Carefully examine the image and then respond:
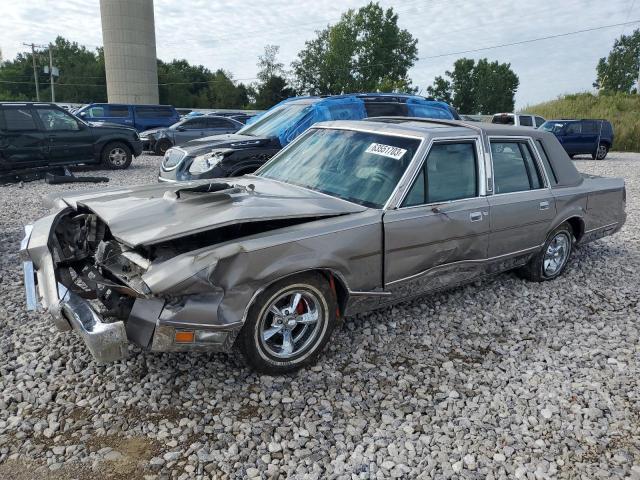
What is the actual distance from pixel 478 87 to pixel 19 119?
268 ft

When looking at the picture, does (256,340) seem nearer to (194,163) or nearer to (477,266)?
(477,266)

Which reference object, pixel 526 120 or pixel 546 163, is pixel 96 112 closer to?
pixel 526 120

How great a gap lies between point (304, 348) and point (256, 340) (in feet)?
1.33

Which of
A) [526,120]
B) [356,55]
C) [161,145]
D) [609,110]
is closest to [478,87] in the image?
[356,55]

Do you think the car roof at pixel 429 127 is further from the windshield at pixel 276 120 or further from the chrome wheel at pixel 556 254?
the windshield at pixel 276 120

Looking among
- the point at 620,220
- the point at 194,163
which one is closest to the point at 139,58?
the point at 194,163

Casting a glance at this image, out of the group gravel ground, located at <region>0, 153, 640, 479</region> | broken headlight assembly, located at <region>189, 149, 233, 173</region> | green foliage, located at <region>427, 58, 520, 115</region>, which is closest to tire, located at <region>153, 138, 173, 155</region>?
broken headlight assembly, located at <region>189, 149, 233, 173</region>

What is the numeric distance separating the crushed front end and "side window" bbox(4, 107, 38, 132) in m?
8.65

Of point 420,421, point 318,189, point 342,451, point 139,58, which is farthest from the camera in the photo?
point 139,58

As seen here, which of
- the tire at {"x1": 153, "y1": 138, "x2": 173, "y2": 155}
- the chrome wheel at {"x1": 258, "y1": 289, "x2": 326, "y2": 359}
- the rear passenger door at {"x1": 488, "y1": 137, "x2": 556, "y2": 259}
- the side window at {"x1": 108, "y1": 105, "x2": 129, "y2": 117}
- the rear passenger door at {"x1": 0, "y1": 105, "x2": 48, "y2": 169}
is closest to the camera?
the chrome wheel at {"x1": 258, "y1": 289, "x2": 326, "y2": 359}

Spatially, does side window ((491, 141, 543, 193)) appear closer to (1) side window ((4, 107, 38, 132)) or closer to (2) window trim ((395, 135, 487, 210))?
(2) window trim ((395, 135, 487, 210))

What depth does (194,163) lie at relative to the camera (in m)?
7.13

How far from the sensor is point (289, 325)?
3.27 meters

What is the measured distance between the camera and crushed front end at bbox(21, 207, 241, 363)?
2740mm
